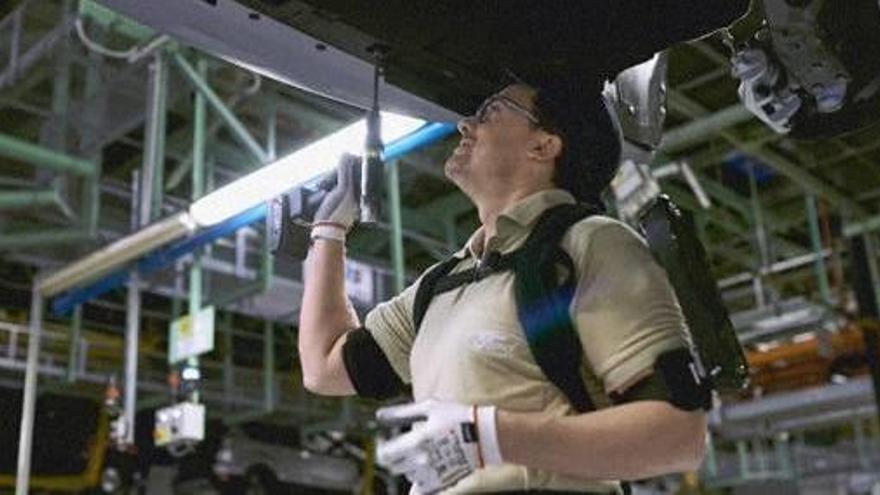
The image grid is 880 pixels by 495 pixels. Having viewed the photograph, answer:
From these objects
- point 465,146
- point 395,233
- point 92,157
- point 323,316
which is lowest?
point 323,316

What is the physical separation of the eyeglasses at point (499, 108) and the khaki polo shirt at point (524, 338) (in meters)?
0.20

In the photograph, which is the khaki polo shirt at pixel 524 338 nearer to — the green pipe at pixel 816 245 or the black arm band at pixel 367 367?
the black arm band at pixel 367 367

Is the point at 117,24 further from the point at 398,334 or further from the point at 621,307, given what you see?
the point at 621,307

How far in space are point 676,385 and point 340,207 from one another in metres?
0.97

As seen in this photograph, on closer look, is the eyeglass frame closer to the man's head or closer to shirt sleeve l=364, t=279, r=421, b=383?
the man's head

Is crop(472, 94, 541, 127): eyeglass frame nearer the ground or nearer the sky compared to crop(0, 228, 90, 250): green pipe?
nearer the ground

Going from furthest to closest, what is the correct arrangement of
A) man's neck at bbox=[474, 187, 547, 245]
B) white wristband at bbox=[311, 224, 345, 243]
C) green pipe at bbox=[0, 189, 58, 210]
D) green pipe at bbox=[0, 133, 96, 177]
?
green pipe at bbox=[0, 189, 58, 210], green pipe at bbox=[0, 133, 96, 177], white wristband at bbox=[311, 224, 345, 243], man's neck at bbox=[474, 187, 547, 245]

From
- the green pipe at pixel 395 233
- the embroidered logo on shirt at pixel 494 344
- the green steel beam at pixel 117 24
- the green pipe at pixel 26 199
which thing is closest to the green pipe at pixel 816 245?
the green pipe at pixel 395 233

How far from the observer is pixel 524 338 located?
6.24ft

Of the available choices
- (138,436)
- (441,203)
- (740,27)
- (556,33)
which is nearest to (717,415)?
(441,203)

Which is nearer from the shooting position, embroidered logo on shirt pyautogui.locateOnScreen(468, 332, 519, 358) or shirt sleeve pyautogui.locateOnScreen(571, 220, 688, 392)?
shirt sleeve pyautogui.locateOnScreen(571, 220, 688, 392)

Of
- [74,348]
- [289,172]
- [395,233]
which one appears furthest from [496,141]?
[74,348]

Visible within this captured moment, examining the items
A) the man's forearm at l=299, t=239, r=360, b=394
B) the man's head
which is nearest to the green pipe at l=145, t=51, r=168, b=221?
the man's forearm at l=299, t=239, r=360, b=394

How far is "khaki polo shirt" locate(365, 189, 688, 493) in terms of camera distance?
1.78 meters
